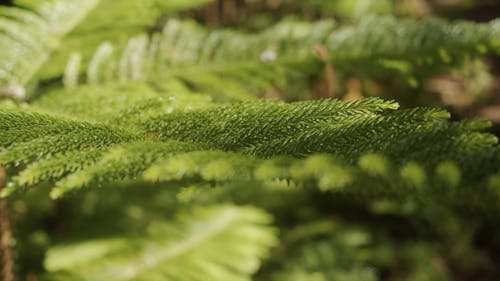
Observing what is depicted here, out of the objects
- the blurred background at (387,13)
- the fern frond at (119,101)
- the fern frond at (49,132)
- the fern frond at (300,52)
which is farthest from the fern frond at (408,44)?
the fern frond at (49,132)

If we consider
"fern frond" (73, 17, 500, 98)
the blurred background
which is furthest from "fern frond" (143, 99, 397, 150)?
the blurred background

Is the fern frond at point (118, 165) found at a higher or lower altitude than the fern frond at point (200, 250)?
higher

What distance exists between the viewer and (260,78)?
1.28 meters

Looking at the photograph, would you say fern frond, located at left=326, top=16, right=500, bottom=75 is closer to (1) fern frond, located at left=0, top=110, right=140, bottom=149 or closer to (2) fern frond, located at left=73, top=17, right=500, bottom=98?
(2) fern frond, located at left=73, top=17, right=500, bottom=98

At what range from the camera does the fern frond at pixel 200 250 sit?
523mm

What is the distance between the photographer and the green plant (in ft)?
1.72

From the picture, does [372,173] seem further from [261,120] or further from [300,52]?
[300,52]

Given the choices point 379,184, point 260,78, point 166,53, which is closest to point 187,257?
point 379,184

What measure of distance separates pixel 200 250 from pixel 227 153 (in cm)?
11

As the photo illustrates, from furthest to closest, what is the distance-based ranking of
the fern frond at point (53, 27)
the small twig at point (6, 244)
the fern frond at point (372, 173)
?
the fern frond at point (53, 27) → the small twig at point (6, 244) → the fern frond at point (372, 173)

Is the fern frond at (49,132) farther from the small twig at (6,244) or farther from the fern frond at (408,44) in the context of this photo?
the fern frond at (408,44)

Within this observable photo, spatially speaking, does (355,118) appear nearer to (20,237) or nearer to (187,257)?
(187,257)

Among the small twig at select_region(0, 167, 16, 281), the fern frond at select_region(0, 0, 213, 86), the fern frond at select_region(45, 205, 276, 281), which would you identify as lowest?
the small twig at select_region(0, 167, 16, 281)

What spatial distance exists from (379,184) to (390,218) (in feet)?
7.50
